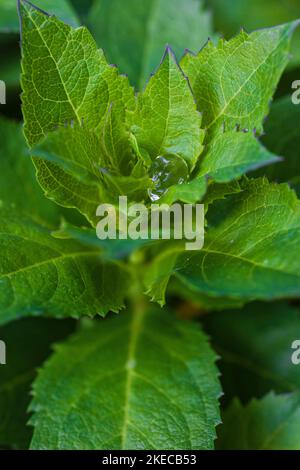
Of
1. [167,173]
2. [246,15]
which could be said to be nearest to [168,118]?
[167,173]

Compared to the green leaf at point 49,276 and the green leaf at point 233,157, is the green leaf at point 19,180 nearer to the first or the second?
the green leaf at point 49,276

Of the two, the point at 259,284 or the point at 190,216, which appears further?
the point at 190,216

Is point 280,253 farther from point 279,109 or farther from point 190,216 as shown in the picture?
point 279,109

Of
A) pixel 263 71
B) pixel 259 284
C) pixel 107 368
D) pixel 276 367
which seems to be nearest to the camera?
pixel 259 284

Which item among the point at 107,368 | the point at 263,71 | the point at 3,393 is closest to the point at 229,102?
the point at 263,71

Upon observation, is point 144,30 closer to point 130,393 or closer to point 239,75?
point 239,75
